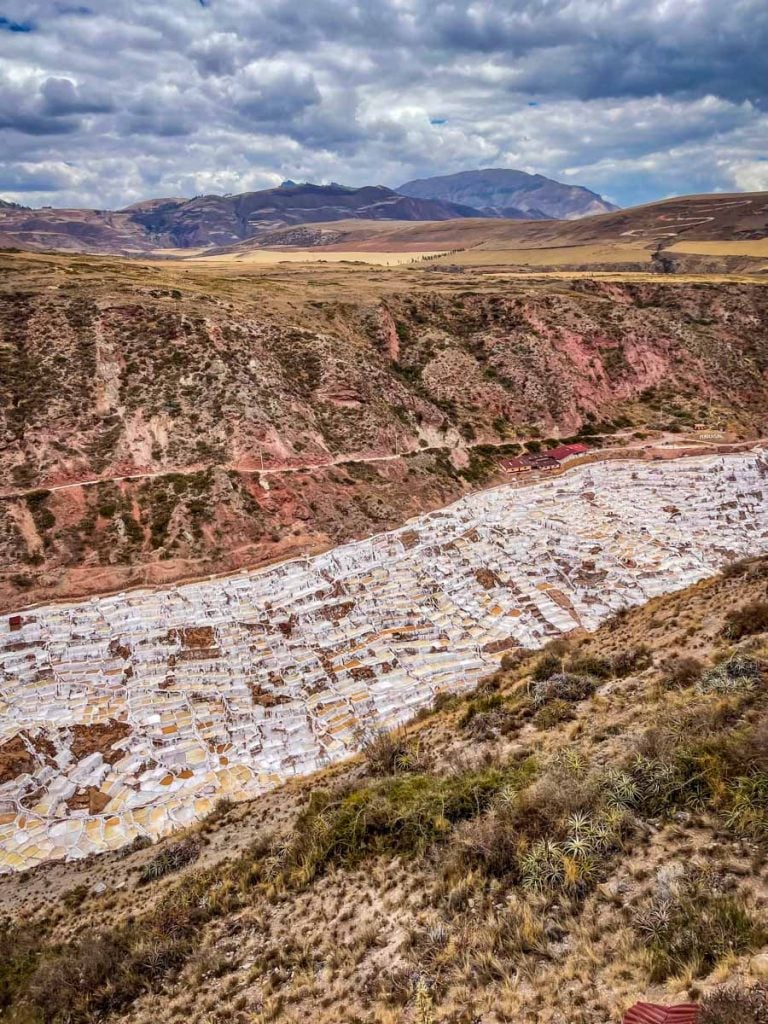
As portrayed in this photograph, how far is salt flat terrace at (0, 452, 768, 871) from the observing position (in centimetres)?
2480

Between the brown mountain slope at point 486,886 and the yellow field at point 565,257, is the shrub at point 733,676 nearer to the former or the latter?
the brown mountain slope at point 486,886

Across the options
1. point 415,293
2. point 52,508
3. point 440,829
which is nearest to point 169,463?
point 52,508

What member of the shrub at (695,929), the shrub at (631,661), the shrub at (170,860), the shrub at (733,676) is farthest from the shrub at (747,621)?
the shrub at (170,860)

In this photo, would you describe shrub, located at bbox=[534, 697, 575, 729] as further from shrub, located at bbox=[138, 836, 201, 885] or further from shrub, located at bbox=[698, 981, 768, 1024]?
shrub, located at bbox=[138, 836, 201, 885]

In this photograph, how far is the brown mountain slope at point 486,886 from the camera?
8523mm

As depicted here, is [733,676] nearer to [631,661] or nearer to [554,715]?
[631,661]

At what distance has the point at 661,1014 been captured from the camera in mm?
6883

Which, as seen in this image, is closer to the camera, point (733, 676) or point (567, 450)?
point (733, 676)

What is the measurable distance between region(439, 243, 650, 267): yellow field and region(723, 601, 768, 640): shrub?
5840 inches

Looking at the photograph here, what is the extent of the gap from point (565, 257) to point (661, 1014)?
184 meters

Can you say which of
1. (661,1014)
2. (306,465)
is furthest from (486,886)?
(306,465)

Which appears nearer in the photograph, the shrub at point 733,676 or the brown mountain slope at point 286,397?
the shrub at point 733,676

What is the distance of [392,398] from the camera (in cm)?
5762

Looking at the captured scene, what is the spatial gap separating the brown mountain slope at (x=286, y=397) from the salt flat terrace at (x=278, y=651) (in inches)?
164
